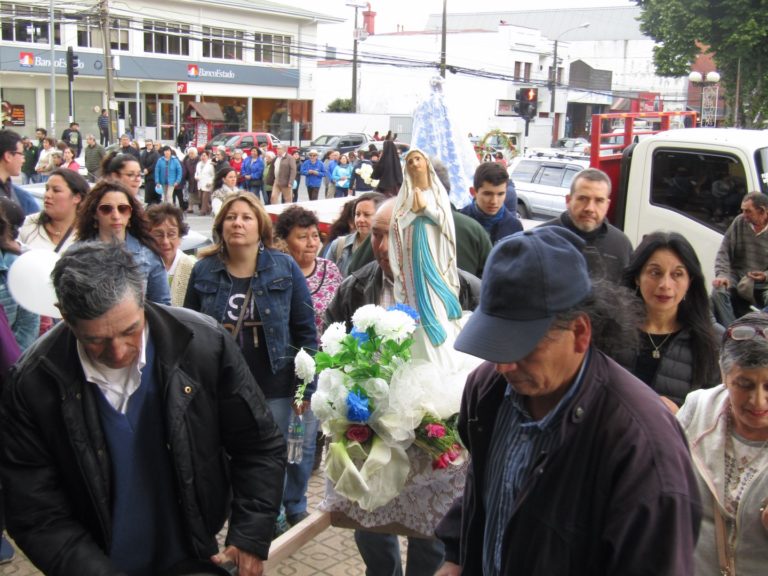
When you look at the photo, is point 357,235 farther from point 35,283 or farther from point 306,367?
point 35,283

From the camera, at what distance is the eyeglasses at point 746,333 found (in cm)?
246

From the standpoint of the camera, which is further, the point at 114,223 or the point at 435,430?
the point at 114,223

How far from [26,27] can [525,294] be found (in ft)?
147

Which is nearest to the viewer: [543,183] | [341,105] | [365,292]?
[365,292]

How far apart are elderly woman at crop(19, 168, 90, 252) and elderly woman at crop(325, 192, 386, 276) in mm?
1867

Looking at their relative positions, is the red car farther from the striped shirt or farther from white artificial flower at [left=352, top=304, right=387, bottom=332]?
the striped shirt

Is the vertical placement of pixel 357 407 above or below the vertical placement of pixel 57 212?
below

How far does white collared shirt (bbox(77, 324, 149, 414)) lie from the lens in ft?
7.82

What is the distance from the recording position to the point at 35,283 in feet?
10.1

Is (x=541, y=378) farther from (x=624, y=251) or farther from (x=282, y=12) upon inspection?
(x=282, y=12)

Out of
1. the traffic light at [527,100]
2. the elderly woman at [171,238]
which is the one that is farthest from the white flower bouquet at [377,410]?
the traffic light at [527,100]

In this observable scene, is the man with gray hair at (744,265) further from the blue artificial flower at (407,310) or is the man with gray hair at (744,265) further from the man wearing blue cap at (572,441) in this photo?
the man wearing blue cap at (572,441)

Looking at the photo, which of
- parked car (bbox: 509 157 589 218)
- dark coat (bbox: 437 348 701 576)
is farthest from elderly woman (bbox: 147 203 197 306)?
parked car (bbox: 509 157 589 218)

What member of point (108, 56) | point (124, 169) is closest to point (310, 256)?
point (124, 169)
